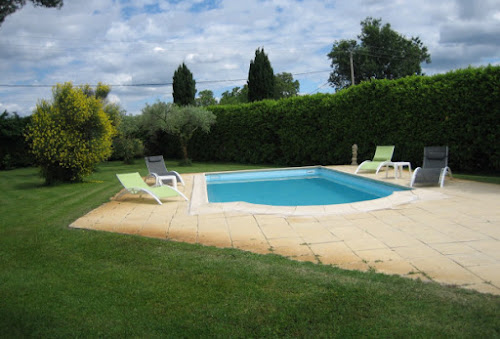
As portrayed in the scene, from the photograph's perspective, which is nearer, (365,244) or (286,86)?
(365,244)

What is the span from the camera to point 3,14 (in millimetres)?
3594

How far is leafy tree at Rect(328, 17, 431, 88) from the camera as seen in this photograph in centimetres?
3659

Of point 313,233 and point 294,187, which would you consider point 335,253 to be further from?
point 294,187

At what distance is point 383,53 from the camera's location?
1459 inches

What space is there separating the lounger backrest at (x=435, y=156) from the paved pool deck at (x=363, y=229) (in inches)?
58.9

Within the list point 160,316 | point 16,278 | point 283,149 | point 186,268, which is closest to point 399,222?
point 186,268

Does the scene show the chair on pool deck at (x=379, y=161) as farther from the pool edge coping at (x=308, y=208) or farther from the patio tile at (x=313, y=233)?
the patio tile at (x=313, y=233)

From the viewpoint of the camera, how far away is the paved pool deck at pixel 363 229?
3.89 metres

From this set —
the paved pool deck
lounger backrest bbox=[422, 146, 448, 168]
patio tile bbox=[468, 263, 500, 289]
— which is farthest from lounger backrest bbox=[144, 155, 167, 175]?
patio tile bbox=[468, 263, 500, 289]

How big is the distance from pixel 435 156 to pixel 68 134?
425 inches

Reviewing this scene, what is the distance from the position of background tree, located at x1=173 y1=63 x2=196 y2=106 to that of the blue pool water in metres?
13.3

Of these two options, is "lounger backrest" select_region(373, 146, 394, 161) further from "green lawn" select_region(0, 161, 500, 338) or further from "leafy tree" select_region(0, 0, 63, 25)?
"leafy tree" select_region(0, 0, 63, 25)

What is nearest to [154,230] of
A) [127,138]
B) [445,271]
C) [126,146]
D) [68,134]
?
[445,271]

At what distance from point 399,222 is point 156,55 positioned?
23875 millimetres
